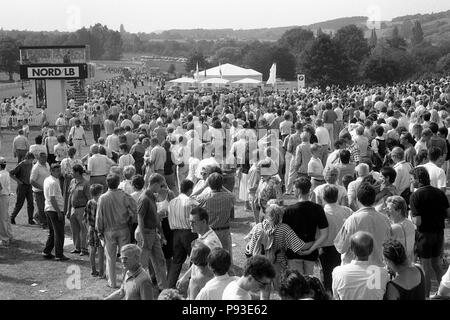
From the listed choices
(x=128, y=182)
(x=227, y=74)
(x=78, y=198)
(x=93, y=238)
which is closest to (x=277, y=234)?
(x=93, y=238)

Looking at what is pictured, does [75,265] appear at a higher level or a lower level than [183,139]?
lower

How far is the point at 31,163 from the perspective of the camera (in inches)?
484

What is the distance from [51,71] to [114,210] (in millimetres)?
23433

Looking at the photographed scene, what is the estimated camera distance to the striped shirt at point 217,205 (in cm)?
805

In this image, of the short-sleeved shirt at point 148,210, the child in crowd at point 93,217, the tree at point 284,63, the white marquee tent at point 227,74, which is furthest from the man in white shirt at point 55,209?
the tree at point 284,63

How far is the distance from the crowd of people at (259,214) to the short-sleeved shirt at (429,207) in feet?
0.04

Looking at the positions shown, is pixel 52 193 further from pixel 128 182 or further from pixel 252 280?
pixel 252 280

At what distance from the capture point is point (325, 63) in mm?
70875

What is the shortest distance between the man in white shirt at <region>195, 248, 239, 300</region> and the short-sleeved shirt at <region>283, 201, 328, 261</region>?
68.3 inches

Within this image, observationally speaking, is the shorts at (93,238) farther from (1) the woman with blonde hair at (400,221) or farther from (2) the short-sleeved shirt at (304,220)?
(1) the woman with blonde hair at (400,221)
